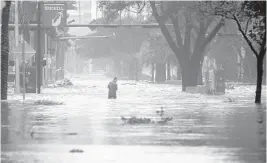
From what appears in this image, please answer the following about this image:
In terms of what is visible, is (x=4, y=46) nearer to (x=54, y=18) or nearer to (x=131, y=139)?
(x=131, y=139)

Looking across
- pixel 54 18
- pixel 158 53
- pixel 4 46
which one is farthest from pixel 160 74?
pixel 4 46

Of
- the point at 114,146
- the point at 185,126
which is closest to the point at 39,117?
the point at 185,126

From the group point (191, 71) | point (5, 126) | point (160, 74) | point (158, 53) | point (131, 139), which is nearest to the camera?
point (131, 139)

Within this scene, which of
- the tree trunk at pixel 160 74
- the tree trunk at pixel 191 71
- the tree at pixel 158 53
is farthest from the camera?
the tree trunk at pixel 160 74

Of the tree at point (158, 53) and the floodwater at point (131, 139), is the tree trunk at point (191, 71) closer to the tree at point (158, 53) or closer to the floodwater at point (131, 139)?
the tree at point (158, 53)

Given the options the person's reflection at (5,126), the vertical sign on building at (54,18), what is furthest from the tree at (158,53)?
the person's reflection at (5,126)

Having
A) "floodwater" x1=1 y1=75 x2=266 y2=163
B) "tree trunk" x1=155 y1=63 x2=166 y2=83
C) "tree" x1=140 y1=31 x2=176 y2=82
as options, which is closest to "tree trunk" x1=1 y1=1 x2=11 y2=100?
"floodwater" x1=1 y1=75 x2=266 y2=163

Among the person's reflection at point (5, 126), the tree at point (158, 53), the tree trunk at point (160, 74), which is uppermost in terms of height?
the tree at point (158, 53)

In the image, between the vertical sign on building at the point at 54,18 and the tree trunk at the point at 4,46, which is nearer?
the tree trunk at the point at 4,46

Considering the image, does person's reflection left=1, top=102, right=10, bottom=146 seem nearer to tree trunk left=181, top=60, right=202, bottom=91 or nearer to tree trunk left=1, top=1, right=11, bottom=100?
tree trunk left=1, top=1, right=11, bottom=100

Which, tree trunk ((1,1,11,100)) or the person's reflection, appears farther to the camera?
tree trunk ((1,1,11,100))

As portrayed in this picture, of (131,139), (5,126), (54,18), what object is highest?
(54,18)

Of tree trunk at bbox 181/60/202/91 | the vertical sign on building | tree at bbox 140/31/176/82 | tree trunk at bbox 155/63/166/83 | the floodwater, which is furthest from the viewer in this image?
tree trunk at bbox 155/63/166/83

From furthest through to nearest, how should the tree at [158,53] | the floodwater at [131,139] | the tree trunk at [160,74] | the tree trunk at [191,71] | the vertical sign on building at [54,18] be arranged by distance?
the tree trunk at [160,74] < the tree at [158,53] < the vertical sign on building at [54,18] < the tree trunk at [191,71] < the floodwater at [131,139]
